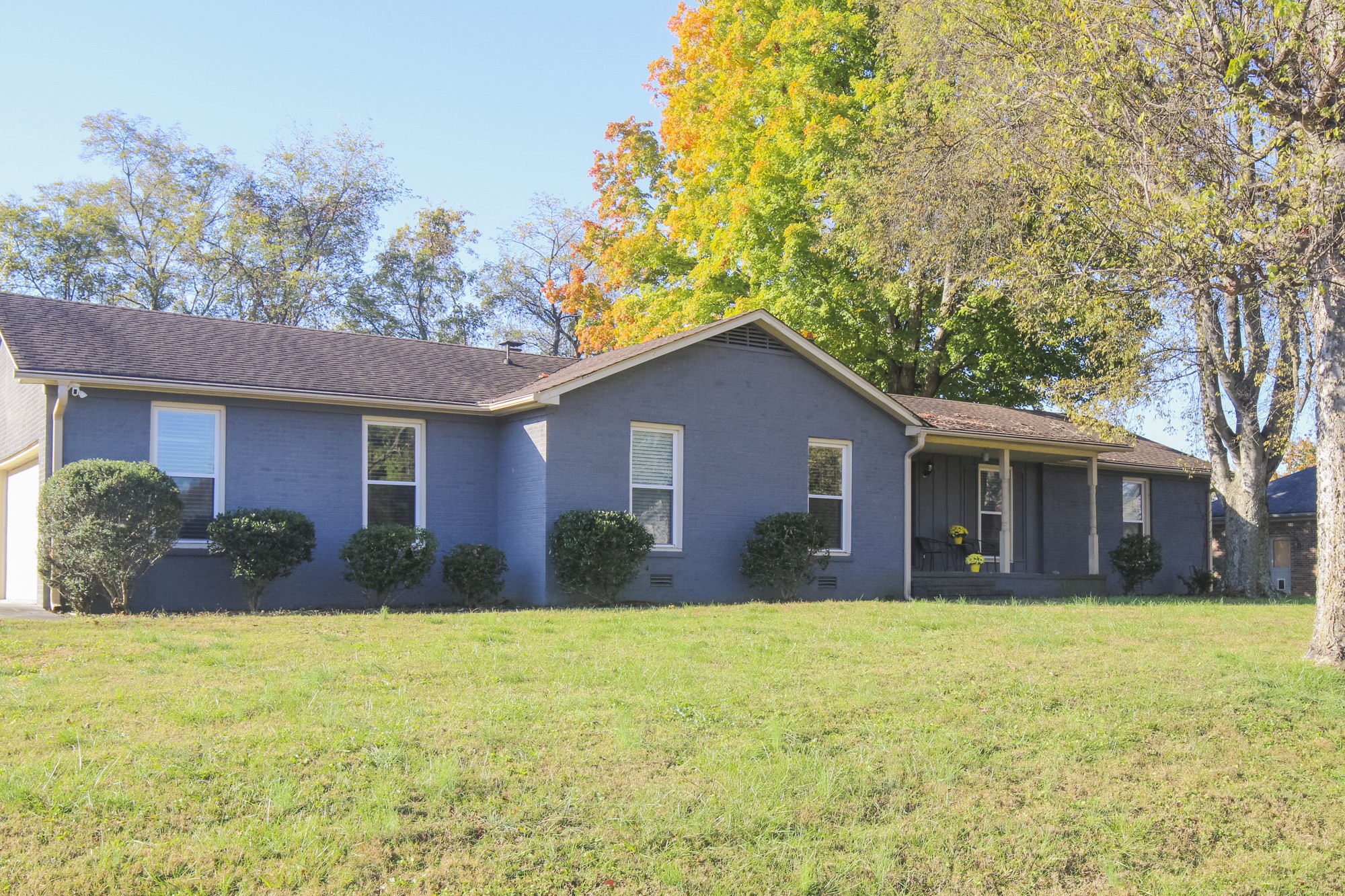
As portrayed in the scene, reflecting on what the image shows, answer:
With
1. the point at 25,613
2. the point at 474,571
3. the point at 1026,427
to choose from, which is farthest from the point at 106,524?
the point at 1026,427

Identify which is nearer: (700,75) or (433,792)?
(433,792)

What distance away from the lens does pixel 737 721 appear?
23.3ft

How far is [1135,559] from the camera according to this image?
22.2 meters

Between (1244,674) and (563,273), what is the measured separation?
118 feet

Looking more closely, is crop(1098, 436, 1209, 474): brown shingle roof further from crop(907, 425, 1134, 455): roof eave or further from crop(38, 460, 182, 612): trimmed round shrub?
crop(38, 460, 182, 612): trimmed round shrub

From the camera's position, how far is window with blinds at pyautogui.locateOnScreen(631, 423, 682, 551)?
15859 millimetres

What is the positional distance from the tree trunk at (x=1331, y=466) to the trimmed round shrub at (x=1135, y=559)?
1252 cm

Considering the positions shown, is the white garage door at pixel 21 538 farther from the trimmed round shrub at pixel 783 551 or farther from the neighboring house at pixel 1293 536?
the neighboring house at pixel 1293 536

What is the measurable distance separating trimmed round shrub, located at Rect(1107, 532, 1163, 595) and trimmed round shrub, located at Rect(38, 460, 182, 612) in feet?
57.5

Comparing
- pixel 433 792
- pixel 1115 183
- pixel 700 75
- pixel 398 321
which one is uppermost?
pixel 700 75

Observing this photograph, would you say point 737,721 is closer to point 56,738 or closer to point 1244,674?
point 56,738

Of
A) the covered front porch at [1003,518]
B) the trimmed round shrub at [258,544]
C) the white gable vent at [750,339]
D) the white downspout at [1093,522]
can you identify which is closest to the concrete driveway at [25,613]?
the trimmed round shrub at [258,544]

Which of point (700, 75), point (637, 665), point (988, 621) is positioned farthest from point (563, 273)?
point (637, 665)

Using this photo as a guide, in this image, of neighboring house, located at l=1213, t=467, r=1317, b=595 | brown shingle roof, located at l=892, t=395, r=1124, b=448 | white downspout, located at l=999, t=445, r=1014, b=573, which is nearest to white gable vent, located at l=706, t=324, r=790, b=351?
brown shingle roof, located at l=892, t=395, r=1124, b=448
